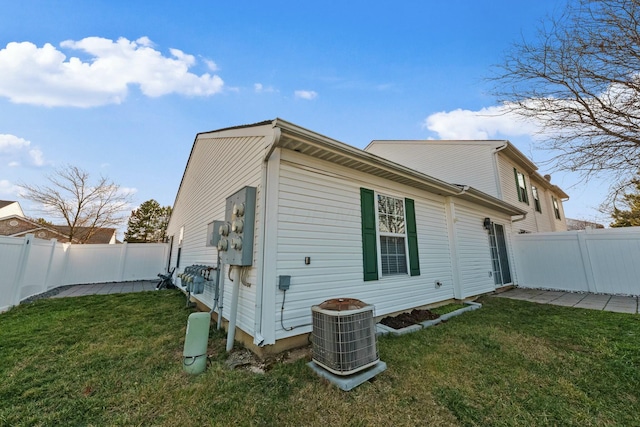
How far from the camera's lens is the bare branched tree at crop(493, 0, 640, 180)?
3.24 metres

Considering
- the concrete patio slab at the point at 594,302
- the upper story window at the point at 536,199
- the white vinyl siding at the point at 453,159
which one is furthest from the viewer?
the upper story window at the point at 536,199

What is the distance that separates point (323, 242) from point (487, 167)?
905 centimetres

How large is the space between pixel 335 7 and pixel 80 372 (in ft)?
26.4

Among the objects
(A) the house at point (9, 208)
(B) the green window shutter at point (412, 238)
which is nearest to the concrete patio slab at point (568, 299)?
(B) the green window shutter at point (412, 238)

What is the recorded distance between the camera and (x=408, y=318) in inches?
171

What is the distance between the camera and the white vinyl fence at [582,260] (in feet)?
20.8

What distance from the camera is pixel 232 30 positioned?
610 cm

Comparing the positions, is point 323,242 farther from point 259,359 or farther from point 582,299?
point 582,299

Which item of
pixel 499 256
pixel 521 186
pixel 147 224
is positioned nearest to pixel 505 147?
pixel 521 186

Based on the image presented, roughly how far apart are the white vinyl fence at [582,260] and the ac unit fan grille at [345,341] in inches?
332

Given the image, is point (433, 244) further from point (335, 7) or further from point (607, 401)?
point (335, 7)

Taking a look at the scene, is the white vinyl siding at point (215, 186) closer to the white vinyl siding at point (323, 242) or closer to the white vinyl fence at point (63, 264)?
the white vinyl siding at point (323, 242)

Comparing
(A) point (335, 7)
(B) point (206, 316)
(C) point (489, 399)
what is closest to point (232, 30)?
(A) point (335, 7)

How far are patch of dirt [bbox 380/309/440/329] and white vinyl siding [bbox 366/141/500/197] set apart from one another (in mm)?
6805
